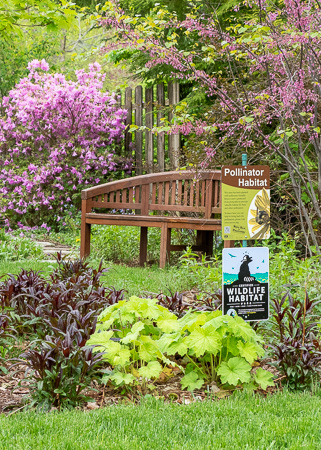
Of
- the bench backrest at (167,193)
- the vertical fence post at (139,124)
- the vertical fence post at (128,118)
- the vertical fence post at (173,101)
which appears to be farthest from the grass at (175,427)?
the vertical fence post at (128,118)

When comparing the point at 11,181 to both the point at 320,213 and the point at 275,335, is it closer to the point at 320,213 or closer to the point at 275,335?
the point at 320,213

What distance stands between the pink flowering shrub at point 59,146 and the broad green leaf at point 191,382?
816 cm

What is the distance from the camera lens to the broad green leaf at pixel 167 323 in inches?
121

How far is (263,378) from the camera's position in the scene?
9.42ft

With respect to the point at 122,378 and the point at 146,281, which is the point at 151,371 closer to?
the point at 122,378

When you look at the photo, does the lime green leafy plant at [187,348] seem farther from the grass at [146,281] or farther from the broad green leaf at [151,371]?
the grass at [146,281]

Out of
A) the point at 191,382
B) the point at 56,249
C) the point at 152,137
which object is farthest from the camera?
the point at 152,137

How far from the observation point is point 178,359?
3.26 meters

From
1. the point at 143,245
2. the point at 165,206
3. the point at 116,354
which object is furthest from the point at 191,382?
the point at 143,245

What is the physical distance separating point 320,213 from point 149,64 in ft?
6.88

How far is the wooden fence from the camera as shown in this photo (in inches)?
364

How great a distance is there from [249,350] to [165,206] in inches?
155

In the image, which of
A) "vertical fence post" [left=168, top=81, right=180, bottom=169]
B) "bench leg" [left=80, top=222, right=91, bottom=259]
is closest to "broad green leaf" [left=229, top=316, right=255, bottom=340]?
"bench leg" [left=80, top=222, right=91, bottom=259]

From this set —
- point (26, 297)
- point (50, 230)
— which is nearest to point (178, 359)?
point (26, 297)
